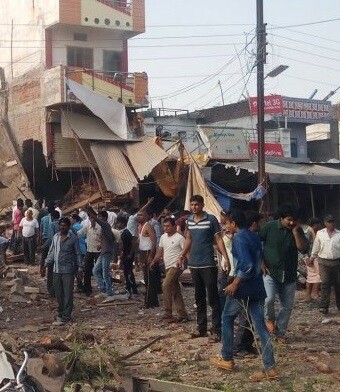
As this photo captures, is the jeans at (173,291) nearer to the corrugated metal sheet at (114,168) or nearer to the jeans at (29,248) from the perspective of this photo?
the jeans at (29,248)

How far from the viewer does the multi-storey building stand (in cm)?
2752

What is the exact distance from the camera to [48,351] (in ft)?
28.0

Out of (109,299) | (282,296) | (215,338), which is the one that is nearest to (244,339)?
(215,338)

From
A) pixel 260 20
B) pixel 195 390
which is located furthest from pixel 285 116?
pixel 195 390

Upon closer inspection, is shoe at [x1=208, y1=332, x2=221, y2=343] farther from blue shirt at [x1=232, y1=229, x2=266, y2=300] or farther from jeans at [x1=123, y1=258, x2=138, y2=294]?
jeans at [x1=123, y1=258, x2=138, y2=294]

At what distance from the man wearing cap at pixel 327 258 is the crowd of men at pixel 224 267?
0.02 metres

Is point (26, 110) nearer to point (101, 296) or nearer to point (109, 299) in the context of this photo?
point (101, 296)

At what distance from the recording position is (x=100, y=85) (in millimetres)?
29078

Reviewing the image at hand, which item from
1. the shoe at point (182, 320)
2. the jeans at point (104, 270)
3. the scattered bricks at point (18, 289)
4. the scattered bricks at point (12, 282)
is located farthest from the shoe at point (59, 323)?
the scattered bricks at point (12, 282)

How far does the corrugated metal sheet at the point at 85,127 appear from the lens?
26297mm

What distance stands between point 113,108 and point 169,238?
15938 mm

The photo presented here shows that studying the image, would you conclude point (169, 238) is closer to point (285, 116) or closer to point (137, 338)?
point (137, 338)

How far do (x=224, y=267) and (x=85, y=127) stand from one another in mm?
17967

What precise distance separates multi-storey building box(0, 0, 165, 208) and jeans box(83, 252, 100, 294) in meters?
11.8
